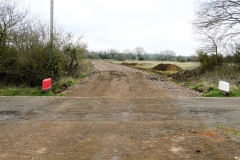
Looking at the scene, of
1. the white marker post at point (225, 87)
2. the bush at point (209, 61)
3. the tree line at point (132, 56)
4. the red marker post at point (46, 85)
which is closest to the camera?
the white marker post at point (225, 87)

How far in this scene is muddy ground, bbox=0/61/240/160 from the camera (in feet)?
14.1

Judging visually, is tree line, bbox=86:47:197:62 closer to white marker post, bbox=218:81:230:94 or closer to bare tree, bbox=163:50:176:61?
bare tree, bbox=163:50:176:61

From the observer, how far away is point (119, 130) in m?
5.64

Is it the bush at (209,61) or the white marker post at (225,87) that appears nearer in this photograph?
the white marker post at (225,87)

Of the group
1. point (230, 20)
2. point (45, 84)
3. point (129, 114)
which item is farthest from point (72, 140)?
point (230, 20)

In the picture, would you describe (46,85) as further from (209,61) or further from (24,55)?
(209,61)

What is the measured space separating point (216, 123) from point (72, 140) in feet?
12.8

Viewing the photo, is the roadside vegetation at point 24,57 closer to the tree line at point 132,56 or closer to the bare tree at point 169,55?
the tree line at point 132,56

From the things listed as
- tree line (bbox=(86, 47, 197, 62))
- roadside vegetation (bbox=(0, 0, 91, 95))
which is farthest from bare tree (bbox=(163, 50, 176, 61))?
roadside vegetation (bbox=(0, 0, 91, 95))

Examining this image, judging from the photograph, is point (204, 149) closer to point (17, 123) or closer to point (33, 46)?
point (17, 123)

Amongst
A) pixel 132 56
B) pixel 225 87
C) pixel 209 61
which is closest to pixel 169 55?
pixel 132 56

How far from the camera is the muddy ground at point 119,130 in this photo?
14.1ft

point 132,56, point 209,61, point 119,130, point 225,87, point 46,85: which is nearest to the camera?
point 119,130

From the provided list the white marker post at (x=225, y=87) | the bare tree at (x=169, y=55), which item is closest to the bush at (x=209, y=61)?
the white marker post at (x=225, y=87)
